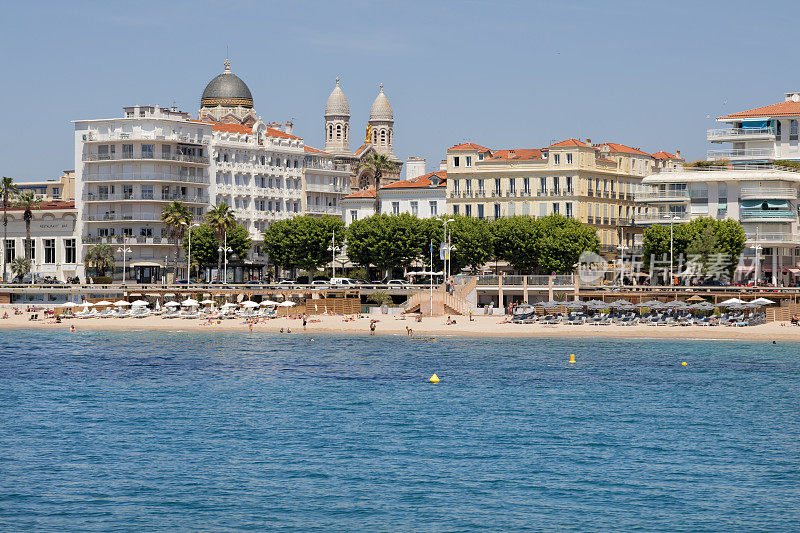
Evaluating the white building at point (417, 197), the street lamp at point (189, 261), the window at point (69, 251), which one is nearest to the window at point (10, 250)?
the window at point (69, 251)

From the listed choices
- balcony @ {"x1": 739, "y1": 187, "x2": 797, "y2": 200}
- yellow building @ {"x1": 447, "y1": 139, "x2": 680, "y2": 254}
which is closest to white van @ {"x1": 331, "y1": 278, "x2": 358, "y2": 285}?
yellow building @ {"x1": 447, "y1": 139, "x2": 680, "y2": 254}

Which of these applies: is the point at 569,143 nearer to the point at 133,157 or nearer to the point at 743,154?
the point at 743,154

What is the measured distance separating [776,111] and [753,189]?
1177 cm

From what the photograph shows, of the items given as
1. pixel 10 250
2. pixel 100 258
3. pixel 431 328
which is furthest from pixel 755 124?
pixel 10 250

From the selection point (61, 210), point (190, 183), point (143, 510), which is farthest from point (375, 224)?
point (143, 510)

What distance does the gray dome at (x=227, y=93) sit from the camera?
160m

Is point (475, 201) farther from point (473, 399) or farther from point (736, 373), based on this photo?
point (473, 399)

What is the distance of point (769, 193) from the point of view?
361 feet

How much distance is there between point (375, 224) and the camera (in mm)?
117812

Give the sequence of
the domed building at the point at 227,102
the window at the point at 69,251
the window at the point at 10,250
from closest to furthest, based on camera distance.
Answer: the window at the point at 69,251 → the window at the point at 10,250 → the domed building at the point at 227,102

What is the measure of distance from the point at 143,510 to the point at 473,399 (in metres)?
23.8

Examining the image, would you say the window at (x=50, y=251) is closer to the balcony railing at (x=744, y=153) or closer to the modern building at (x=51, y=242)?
the modern building at (x=51, y=242)

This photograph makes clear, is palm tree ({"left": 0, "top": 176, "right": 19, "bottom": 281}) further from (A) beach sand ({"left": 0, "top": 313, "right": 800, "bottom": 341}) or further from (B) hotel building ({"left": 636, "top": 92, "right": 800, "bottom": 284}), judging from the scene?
(B) hotel building ({"left": 636, "top": 92, "right": 800, "bottom": 284})

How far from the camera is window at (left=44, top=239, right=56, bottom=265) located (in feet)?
439
